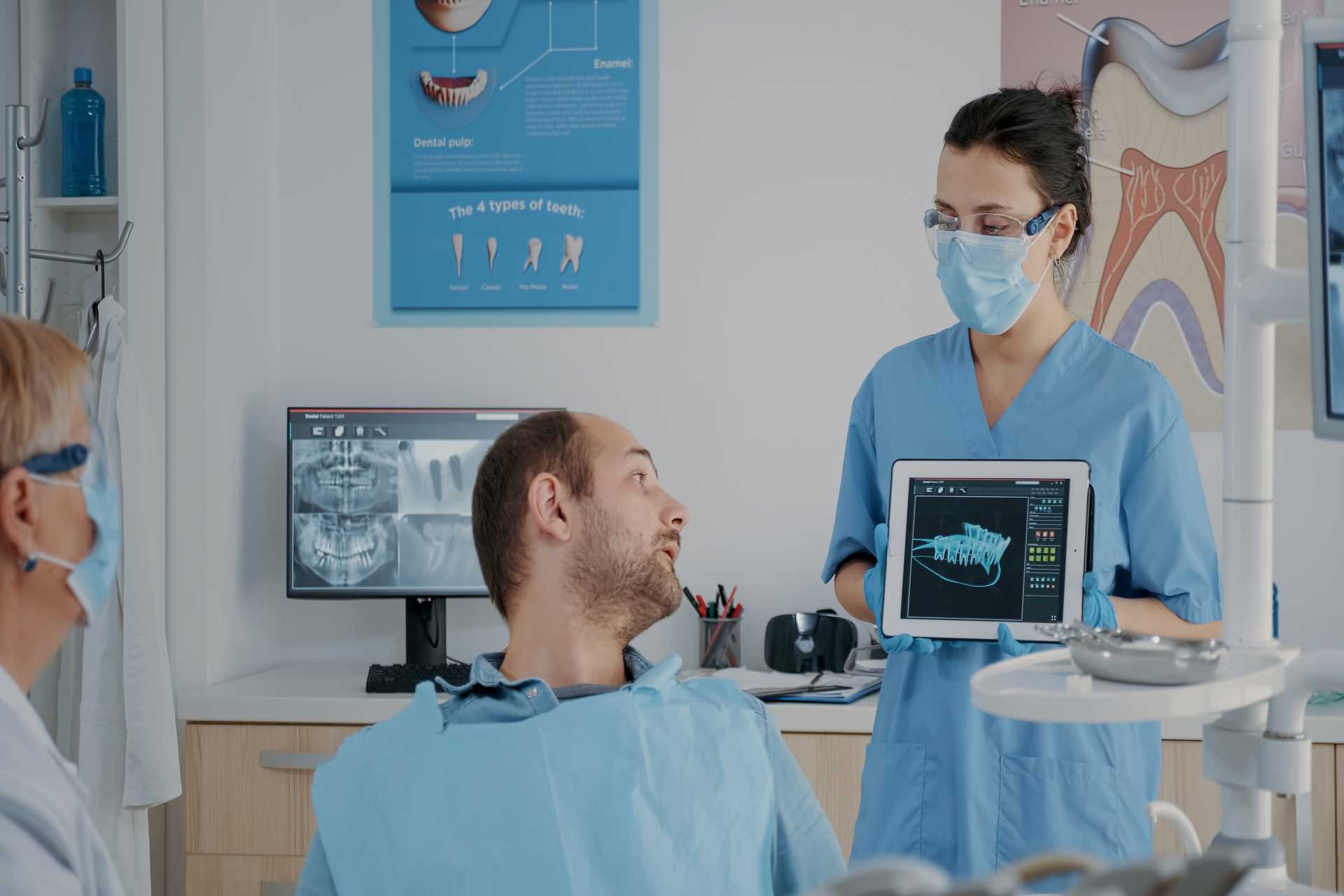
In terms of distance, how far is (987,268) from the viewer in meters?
1.65

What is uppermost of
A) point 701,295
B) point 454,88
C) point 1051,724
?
point 454,88

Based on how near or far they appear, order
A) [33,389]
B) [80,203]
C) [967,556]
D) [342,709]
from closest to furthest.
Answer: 1. [33,389]
2. [967,556]
3. [342,709]
4. [80,203]

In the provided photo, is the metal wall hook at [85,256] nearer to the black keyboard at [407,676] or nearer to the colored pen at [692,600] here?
the black keyboard at [407,676]

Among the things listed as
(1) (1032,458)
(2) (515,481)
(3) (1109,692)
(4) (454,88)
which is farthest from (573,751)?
(4) (454,88)

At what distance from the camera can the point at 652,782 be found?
1.24m

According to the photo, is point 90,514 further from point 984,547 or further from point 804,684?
point 804,684

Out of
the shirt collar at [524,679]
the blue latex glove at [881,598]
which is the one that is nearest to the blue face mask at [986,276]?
the blue latex glove at [881,598]

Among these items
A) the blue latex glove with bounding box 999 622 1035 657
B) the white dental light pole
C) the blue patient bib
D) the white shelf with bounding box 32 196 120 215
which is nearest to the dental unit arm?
the white dental light pole

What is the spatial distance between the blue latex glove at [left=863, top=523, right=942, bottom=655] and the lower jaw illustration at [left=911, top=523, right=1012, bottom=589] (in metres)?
0.05

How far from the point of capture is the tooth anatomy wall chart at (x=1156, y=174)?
2.82m

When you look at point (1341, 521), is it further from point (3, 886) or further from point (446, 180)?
point (3, 886)

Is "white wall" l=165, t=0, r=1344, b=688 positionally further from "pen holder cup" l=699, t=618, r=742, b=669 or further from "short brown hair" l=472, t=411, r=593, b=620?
"short brown hair" l=472, t=411, r=593, b=620

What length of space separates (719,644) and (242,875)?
1103mm

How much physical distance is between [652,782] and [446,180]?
6.93 ft
